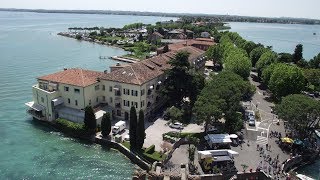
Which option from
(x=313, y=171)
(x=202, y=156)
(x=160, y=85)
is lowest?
(x=313, y=171)

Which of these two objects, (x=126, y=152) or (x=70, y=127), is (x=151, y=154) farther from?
(x=70, y=127)

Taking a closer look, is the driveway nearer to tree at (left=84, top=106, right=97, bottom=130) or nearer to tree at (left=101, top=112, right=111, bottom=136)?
tree at (left=101, top=112, right=111, bottom=136)

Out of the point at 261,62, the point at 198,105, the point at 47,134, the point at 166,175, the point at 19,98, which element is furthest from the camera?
the point at 261,62

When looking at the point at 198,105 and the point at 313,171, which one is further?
the point at 198,105

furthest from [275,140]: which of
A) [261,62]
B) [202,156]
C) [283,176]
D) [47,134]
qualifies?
[261,62]

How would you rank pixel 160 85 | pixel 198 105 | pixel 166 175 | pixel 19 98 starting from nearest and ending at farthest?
pixel 166 175 → pixel 198 105 → pixel 160 85 → pixel 19 98

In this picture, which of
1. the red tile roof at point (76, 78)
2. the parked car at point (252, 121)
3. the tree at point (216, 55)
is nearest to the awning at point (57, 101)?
the red tile roof at point (76, 78)

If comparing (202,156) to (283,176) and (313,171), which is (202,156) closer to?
(283,176)

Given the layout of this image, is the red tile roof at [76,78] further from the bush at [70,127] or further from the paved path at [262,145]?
the paved path at [262,145]

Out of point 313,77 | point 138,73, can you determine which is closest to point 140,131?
point 138,73
